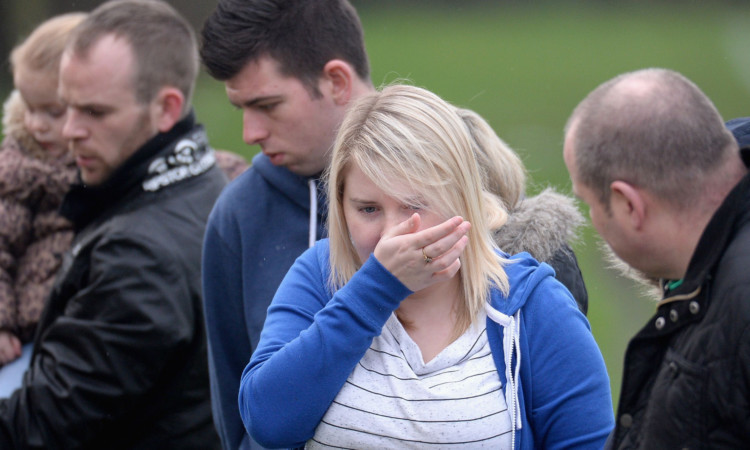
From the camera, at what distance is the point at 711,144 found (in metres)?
1.87

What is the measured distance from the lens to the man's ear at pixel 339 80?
2920 millimetres

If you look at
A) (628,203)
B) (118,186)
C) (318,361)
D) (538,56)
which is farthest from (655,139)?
(538,56)

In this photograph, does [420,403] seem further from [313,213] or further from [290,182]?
[290,182]

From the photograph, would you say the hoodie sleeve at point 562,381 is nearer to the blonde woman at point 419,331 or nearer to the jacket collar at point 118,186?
the blonde woman at point 419,331

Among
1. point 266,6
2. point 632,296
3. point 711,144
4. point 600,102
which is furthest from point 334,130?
point 632,296

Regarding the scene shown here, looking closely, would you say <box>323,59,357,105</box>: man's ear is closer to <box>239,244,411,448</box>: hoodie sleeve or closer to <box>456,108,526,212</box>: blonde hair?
<box>456,108,526,212</box>: blonde hair

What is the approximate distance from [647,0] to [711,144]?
1819 centimetres

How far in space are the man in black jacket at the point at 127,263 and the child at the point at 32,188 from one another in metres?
0.35

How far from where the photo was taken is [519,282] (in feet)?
7.07

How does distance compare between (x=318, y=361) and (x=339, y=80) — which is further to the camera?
(x=339, y=80)

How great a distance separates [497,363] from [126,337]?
165 cm

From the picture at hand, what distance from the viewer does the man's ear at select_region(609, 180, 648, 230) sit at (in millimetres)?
1913

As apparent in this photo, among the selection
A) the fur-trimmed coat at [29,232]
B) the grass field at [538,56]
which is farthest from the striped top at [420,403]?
the grass field at [538,56]

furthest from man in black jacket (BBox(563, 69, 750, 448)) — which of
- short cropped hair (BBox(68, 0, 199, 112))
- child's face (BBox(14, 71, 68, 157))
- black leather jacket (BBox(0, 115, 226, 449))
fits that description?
child's face (BBox(14, 71, 68, 157))
